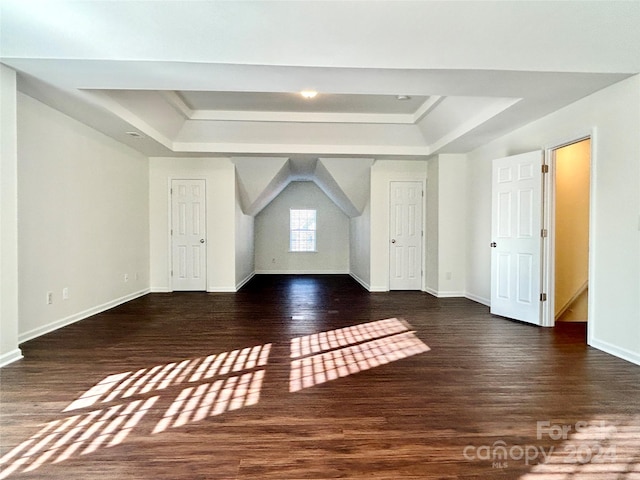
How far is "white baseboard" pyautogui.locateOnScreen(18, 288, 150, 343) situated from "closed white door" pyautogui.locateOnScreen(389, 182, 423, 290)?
14.7 feet

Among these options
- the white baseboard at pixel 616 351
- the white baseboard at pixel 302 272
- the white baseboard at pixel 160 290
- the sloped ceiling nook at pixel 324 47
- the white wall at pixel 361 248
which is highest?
the sloped ceiling nook at pixel 324 47

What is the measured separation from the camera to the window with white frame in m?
9.98

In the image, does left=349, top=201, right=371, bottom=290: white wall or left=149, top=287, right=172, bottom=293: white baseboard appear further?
left=349, top=201, right=371, bottom=290: white wall

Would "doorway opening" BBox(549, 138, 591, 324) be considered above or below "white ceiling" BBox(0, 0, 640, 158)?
below

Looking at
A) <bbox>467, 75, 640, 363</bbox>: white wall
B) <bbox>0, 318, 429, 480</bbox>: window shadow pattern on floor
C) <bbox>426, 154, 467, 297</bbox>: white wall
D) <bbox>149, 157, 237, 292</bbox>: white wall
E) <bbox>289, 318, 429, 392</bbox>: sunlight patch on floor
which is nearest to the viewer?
<bbox>0, 318, 429, 480</bbox>: window shadow pattern on floor

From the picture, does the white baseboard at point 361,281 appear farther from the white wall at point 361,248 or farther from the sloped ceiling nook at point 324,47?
the sloped ceiling nook at point 324,47

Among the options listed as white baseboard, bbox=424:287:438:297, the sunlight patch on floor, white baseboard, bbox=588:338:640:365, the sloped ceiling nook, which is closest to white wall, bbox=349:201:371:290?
white baseboard, bbox=424:287:438:297

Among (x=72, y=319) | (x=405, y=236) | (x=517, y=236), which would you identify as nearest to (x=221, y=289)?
(x=72, y=319)

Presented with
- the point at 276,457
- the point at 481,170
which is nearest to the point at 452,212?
the point at 481,170

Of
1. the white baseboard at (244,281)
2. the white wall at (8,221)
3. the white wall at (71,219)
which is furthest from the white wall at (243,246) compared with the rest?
the white wall at (8,221)

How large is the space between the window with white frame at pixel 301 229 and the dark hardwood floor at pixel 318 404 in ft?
19.9

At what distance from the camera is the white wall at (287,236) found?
9914 millimetres

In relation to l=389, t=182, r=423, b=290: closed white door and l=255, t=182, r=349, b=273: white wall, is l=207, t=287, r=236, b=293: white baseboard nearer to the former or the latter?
l=389, t=182, r=423, b=290: closed white door

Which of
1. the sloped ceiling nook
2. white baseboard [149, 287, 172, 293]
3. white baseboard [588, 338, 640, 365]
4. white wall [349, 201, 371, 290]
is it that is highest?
the sloped ceiling nook
